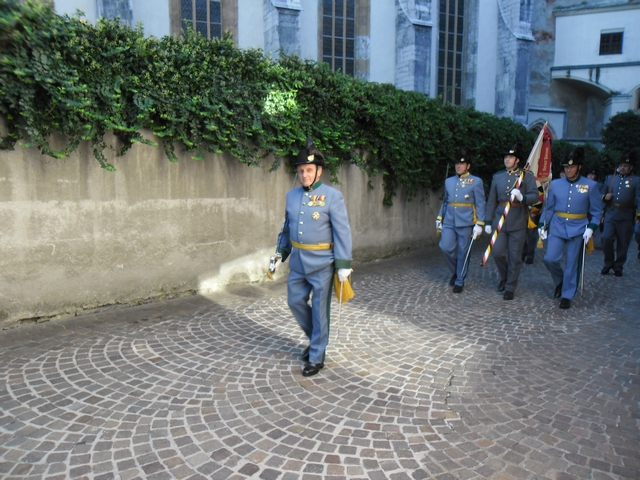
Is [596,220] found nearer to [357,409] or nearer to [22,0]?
[357,409]

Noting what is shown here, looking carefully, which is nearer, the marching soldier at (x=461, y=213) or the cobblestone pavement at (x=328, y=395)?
the cobblestone pavement at (x=328, y=395)

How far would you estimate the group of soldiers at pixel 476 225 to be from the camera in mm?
4195

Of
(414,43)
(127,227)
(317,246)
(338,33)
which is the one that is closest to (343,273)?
(317,246)

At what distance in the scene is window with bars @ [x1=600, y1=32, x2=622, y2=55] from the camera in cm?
2770

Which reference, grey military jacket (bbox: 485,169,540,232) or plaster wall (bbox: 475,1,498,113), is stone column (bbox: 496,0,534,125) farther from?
grey military jacket (bbox: 485,169,540,232)

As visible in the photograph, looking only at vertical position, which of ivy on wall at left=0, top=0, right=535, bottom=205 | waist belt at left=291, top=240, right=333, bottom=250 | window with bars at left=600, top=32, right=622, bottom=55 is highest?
window with bars at left=600, top=32, right=622, bottom=55

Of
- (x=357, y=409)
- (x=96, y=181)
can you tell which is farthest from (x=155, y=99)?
(x=357, y=409)

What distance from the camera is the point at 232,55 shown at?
639 cm

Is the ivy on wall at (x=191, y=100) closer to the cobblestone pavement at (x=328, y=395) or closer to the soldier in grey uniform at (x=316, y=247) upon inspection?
the cobblestone pavement at (x=328, y=395)

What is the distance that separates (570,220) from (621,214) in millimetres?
3104

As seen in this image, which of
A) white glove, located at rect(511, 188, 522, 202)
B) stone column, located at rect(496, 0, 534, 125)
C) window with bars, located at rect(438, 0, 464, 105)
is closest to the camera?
white glove, located at rect(511, 188, 522, 202)

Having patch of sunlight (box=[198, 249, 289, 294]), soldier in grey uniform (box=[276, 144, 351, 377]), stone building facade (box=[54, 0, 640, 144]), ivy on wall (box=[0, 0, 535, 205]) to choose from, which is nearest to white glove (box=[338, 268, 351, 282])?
soldier in grey uniform (box=[276, 144, 351, 377])

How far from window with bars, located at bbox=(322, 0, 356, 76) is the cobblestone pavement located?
15227 millimetres

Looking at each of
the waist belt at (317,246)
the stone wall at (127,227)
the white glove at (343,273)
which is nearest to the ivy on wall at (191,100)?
the stone wall at (127,227)
